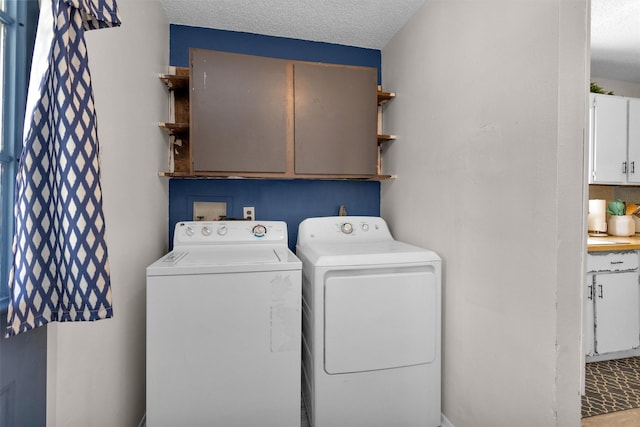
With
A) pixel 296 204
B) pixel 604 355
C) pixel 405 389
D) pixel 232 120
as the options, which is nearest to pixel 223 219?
pixel 296 204

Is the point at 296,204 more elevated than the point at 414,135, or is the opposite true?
the point at 414,135

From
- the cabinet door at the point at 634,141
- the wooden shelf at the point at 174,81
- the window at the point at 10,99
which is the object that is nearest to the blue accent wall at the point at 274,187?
the wooden shelf at the point at 174,81

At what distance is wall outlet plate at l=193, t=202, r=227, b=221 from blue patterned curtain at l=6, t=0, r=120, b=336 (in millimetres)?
1436

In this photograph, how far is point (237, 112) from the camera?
2.00 metres

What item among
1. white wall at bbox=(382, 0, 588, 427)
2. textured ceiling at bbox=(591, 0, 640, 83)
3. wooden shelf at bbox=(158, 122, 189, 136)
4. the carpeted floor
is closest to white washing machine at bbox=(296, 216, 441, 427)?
white wall at bbox=(382, 0, 588, 427)

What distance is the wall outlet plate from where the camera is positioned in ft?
7.52

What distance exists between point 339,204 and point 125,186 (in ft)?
5.08

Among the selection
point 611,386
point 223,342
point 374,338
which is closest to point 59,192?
point 223,342

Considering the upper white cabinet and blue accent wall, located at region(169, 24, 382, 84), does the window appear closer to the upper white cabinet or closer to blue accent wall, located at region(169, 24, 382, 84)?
blue accent wall, located at region(169, 24, 382, 84)

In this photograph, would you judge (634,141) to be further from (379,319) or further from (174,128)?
(174,128)

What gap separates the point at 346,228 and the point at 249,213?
766 mm

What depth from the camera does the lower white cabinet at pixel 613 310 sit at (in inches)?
92.6

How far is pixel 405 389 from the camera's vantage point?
1639mm

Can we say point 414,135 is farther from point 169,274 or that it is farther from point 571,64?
point 169,274
